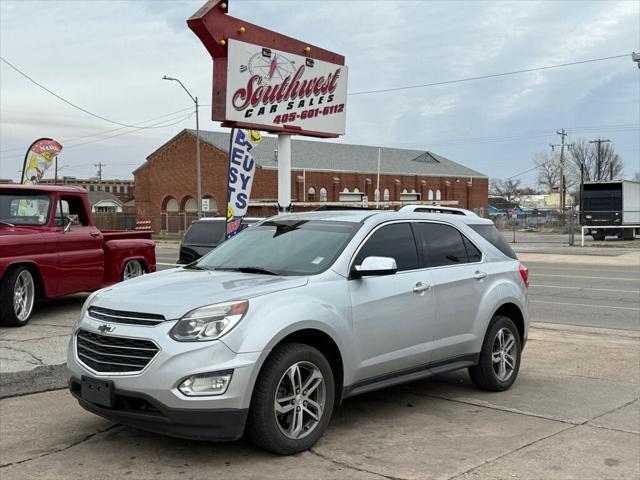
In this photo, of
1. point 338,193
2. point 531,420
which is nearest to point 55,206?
point 531,420

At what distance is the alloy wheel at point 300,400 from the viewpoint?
451 centimetres

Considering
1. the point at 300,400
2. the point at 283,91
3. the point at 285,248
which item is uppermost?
the point at 283,91

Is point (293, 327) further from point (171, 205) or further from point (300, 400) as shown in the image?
point (171, 205)

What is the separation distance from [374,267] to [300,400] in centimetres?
114

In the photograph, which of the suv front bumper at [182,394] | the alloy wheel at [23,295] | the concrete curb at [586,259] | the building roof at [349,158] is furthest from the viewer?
the building roof at [349,158]

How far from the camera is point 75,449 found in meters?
4.67

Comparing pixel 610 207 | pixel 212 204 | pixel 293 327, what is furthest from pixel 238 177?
pixel 212 204

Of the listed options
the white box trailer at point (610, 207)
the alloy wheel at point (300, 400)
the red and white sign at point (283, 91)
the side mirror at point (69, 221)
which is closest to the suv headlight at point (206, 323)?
the alloy wheel at point (300, 400)

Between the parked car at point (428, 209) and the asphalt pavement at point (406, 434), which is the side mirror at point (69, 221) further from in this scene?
the parked car at point (428, 209)

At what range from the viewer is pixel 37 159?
26.2 m

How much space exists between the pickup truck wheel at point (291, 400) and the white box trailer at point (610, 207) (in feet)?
134

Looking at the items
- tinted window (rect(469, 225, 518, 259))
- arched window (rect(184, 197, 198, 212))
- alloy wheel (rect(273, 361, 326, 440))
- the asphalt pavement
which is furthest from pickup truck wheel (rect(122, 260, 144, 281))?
arched window (rect(184, 197, 198, 212))

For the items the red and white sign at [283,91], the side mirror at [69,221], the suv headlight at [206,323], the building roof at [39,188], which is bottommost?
the suv headlight at [206,323]

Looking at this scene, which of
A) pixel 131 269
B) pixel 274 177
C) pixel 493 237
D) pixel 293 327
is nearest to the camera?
pixel 293 327
